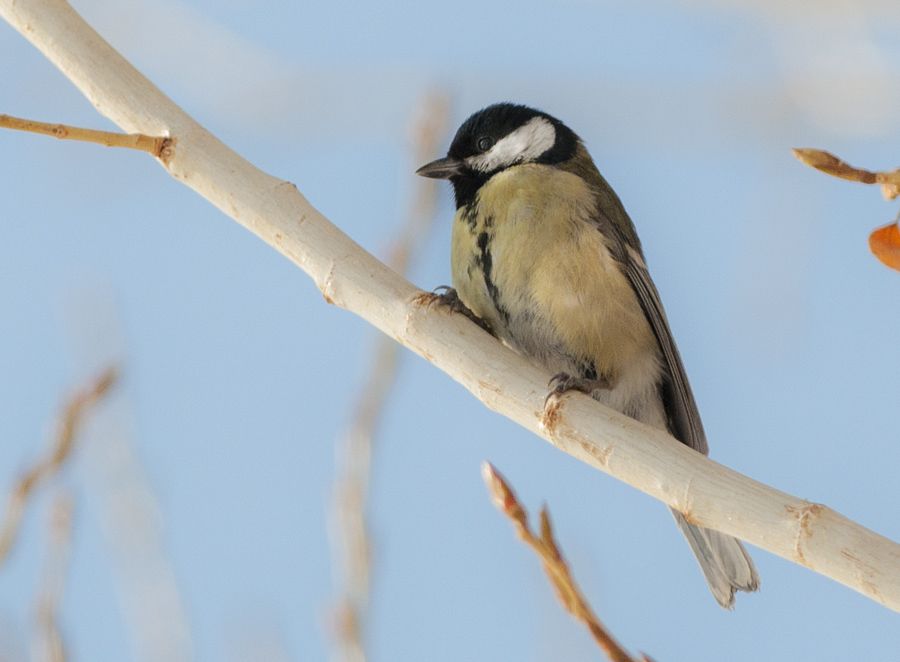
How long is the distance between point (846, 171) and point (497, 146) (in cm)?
254

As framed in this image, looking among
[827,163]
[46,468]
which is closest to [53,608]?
[46,468]

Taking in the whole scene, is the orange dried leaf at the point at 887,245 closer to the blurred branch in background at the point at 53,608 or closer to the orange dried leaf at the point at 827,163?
the orange dried leaf at the point at 827,163

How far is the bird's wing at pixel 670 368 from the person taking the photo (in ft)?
11.9

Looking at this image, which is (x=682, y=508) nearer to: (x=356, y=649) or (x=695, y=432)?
(x=356, y=649)

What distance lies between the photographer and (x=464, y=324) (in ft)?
8.25

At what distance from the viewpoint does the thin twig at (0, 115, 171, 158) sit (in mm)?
2131

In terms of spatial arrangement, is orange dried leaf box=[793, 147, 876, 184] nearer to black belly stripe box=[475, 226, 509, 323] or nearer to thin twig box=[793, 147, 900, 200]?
thin twig box=[793, 147, 900, 200]

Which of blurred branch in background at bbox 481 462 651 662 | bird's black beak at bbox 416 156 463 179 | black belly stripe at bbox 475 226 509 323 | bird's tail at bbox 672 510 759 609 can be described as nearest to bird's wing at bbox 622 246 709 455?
bird's tail at bbox 672 510 759 609

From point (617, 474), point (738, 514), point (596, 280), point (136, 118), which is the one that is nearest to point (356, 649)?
point (617, 474)

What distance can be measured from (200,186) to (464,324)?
63 centimetres

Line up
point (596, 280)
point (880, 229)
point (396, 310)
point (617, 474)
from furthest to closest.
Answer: point (596, 280)
point (396, 310)
point (617, 474)
point (880, 229)

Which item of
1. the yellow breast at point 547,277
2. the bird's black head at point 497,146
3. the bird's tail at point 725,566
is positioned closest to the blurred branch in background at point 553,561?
the yellow breast at point 547,277

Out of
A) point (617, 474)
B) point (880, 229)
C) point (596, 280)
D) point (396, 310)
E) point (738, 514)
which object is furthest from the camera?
point (596, 280)

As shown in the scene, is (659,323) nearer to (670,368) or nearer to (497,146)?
(670,368)
